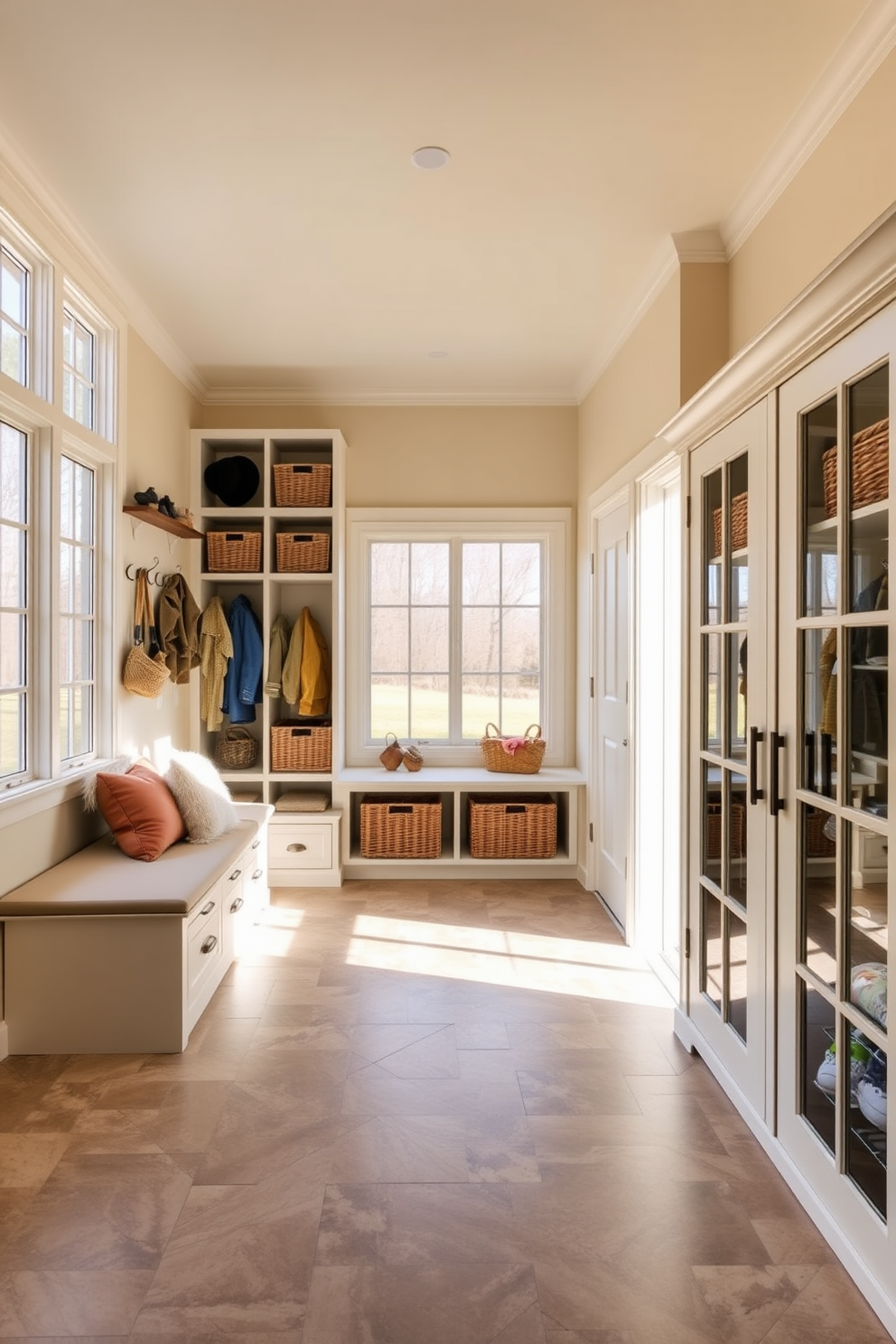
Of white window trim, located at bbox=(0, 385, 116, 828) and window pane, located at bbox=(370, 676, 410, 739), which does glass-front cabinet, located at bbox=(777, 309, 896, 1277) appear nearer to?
white window trim, located at bbox=(0, 385, 116, 828)

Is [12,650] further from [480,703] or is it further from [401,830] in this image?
[480,703]

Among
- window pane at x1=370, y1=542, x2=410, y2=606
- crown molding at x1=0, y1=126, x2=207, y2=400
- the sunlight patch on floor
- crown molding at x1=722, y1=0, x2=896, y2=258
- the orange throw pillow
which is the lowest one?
the sunlight patch on floor

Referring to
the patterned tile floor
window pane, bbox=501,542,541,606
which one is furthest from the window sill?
window pane, bbox=501,542,541,606

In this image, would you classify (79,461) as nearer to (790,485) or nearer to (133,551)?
(133,551)

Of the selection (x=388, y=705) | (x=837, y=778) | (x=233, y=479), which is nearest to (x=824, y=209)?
(x=837, y=778)

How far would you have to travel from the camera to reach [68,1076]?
2.63 metres

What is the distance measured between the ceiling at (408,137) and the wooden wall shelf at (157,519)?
904mm

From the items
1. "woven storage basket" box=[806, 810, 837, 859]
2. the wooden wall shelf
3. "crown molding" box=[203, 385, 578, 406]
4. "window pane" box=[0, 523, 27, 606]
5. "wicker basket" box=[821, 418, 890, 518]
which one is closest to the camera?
"wicker basket" box=[821, 418, 890, 518]

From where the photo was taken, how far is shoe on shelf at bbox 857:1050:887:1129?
5.38ft

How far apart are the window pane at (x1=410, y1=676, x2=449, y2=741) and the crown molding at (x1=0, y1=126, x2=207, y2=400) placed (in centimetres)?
232

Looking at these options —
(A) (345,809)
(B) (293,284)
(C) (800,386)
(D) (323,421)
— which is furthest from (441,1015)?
(D) (323,421)

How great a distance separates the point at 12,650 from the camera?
2906 millimetres

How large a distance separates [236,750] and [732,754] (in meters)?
3.20

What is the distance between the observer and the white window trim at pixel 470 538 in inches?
201
